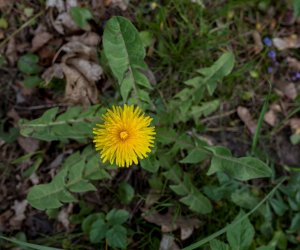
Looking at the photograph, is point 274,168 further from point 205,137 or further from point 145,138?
point 145,138

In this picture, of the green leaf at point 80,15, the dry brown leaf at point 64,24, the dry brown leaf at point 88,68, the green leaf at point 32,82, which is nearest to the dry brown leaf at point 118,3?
the green leaf at point 80,15

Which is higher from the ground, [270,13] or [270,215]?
[270,13]

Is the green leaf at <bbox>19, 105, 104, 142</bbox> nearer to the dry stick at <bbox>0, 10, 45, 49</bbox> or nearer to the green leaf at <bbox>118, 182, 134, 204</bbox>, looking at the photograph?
the green leaf at <bbox>118, 182, 134, 204</bbox>

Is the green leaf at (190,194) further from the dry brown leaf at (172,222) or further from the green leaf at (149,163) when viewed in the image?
the green leaf at (149,163)

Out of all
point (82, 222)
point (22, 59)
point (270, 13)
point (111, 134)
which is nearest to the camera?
point (111, 134)

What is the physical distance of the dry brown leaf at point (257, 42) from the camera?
11.3ft

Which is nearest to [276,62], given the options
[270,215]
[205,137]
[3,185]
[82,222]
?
[205,137]

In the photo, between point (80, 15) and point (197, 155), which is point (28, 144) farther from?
point (197, 155)

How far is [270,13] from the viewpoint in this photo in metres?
3.49

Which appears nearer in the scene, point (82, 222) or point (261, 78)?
point (82, 222)

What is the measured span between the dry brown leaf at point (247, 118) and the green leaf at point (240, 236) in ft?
3.18

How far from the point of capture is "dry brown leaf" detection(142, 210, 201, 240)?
304cm

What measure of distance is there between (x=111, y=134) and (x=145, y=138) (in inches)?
7.8

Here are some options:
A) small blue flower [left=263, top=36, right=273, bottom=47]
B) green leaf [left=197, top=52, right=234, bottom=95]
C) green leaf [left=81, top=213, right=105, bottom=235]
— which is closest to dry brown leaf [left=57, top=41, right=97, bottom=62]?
green leaf [left=197, top=52, right=234, bottom=95]
